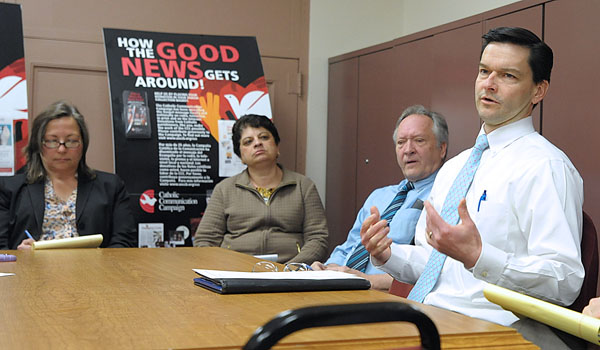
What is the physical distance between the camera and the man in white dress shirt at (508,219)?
1.72 metres

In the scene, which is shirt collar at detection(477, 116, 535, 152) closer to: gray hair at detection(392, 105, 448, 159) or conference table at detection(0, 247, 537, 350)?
conference table at detection(0, 247, 537, 350)

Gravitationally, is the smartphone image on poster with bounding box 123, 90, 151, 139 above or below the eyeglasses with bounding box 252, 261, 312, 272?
above

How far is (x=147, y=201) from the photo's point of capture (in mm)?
4320

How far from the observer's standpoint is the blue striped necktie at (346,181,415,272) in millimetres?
3090

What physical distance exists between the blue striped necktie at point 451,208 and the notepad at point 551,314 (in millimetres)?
798

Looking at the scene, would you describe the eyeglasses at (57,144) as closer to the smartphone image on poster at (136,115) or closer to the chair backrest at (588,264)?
the smartphone image on poster at (136,115)

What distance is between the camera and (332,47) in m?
5.14

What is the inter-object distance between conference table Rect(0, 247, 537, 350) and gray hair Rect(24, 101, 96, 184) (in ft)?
5.46

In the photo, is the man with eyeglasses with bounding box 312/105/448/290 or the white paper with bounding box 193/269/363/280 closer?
the white paper with bounding box 193/269/363/280

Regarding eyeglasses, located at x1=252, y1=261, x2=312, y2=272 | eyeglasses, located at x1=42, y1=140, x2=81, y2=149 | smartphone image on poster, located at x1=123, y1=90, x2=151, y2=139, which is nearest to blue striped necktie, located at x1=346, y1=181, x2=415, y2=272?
eyeglasses, located at x1=252, y1=261, x2=312, y2=272

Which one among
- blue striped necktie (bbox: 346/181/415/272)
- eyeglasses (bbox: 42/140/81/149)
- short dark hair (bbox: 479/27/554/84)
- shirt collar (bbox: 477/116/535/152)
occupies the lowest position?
blue striped necktie (bbox: 346/181/415/272)

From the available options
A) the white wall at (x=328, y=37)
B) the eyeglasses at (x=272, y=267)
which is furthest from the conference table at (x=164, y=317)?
the white wall at (x=328, y=37)

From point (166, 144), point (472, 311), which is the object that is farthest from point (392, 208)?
point (166, 144)

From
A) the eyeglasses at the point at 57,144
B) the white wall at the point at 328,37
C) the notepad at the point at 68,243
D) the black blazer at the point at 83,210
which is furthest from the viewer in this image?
the white wall at the point at 328,37
